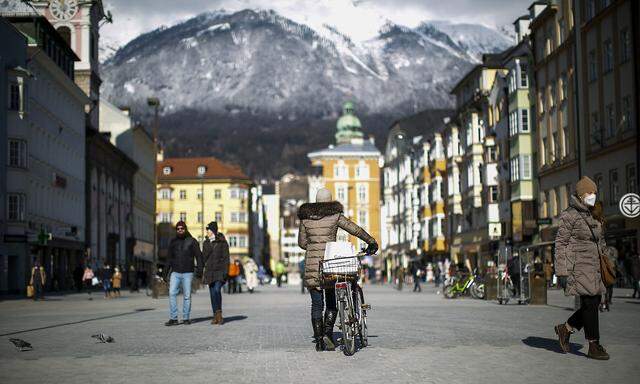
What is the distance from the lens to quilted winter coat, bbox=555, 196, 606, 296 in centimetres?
1301

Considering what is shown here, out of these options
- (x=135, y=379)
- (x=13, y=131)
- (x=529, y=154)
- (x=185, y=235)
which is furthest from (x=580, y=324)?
(x=529, y=154)

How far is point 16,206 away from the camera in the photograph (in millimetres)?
56625

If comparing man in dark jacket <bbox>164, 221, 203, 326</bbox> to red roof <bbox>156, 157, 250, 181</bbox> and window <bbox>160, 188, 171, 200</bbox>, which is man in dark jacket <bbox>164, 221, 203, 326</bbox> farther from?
window <bbox>160, 188, 171, 200</bbox>

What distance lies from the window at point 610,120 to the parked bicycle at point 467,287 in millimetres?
11387

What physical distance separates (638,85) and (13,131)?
30.2m

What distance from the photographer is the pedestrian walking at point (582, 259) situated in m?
13.0

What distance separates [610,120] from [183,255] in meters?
30.8

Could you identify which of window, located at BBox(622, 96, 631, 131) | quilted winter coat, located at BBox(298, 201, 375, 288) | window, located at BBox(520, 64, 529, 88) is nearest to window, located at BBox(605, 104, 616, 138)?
window, located at BBox(622, 96, 631, 131)

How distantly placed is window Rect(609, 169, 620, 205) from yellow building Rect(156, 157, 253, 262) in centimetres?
9126

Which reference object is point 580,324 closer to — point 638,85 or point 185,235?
point 185,235

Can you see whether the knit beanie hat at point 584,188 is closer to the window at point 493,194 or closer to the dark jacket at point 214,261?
the dark jacket at point 214,261

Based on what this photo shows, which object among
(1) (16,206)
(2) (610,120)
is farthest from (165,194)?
(2) (610,120)

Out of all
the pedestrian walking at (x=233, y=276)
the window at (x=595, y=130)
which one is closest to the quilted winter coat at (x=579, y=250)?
the window at (x=595, y=130)

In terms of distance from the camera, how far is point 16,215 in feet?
186
